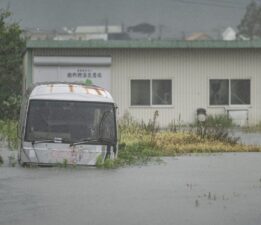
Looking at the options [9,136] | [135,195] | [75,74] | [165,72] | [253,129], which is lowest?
[135,195]

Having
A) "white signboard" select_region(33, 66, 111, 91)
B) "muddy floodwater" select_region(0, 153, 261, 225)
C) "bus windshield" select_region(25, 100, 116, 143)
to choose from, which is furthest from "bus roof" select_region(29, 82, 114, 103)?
"white signboard" select_region(33, 66, 111, 91)

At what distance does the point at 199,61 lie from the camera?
111 feet

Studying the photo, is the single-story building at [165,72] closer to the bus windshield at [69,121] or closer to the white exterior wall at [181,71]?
the white exterior wall at [181,71]

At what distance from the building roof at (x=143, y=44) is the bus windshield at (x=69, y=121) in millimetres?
15204

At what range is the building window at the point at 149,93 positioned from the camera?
3347 cm

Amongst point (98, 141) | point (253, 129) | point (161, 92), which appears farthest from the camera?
point (161, 92)

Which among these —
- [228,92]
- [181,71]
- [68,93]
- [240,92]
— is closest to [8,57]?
[181,71]

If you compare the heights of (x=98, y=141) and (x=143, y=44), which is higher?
(x=143, y=44)

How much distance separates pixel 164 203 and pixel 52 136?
6.01 m

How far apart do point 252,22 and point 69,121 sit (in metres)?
96.0

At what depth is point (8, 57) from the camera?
36.9m

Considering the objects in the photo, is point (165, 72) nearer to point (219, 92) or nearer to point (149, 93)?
point (149, 93)

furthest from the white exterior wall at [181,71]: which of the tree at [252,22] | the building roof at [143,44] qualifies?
the tree at [252,22]

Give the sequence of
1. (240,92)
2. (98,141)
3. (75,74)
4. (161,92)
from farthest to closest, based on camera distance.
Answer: (240,92) → (161,92) → (75,74) → (98,141)
